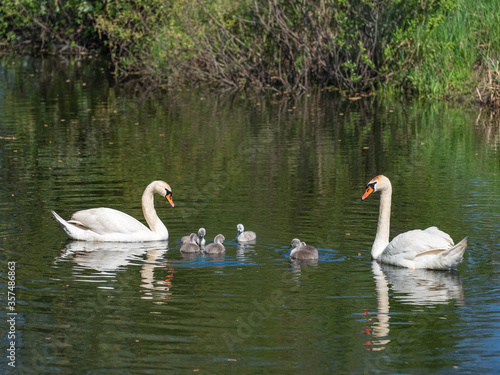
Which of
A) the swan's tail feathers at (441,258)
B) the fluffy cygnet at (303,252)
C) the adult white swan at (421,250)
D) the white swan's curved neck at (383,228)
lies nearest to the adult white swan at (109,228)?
the fluffy cygnet at (303,252)

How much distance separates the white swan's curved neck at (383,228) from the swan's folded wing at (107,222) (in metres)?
3.17

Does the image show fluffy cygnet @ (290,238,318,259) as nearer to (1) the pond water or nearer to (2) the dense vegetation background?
(1) the pond water

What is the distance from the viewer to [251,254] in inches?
442

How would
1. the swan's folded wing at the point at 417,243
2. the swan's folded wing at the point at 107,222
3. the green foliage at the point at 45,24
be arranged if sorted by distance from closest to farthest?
1. the swan's folded wing at the point at 417,243
2. the swan's folded wing at the point at 107,222
3. the green foliage at the point at 45,24

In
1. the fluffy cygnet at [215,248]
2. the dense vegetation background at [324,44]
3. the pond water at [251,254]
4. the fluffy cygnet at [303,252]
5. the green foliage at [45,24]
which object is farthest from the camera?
the green foliage at [45,24]

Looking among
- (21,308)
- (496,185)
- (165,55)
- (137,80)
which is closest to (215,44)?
(165,55)

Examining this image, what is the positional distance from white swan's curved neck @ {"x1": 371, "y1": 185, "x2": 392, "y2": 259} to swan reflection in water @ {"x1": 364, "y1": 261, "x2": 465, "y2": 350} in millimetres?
170

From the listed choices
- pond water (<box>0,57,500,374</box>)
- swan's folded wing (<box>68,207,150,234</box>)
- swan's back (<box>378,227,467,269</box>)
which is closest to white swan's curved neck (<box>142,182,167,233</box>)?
swan's folded wing (<box>68,207,150,234</box>)

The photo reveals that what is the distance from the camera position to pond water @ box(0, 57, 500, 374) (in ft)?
26.2

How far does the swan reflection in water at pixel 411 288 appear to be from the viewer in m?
8.81

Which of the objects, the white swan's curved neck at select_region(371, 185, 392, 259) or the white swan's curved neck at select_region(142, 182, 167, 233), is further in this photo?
the white swan's curved neck at select_region(142, 182, 167, 233)

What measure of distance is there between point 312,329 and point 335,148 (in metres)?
11.8

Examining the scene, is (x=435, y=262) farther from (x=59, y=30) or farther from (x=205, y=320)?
(x=59, y=30)

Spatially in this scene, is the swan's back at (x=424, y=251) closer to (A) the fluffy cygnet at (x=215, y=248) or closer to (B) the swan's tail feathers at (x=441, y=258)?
(B) the swan's tail feathers at (x=441, y=258)
